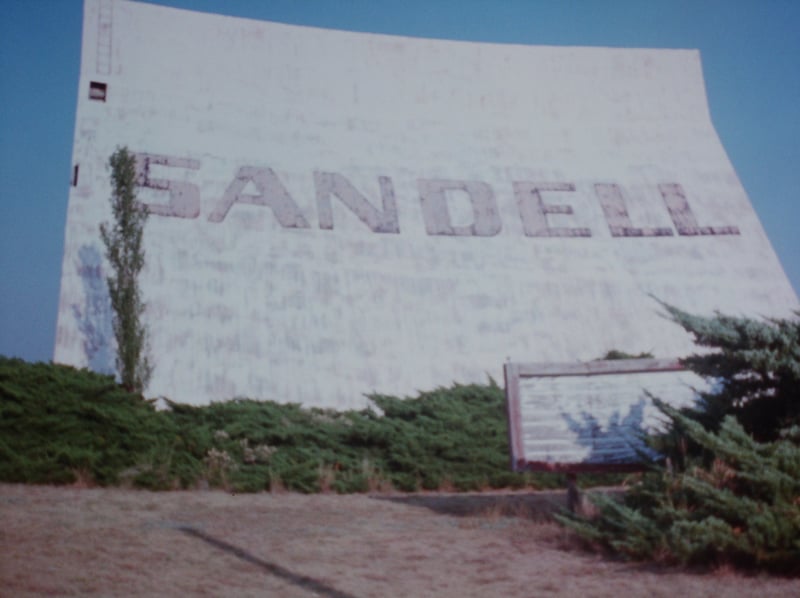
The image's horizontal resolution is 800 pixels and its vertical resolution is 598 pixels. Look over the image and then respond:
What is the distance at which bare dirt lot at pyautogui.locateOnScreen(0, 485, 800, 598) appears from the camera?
16.7 ft

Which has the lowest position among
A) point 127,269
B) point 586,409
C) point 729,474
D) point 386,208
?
point 729,474

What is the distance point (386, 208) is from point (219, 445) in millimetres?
10394

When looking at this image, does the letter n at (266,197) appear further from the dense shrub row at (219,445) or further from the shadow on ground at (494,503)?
the shadow on ground at (494,503)

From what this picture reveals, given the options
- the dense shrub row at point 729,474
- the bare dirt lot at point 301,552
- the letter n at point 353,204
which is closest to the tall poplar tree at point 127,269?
the letter n at point 353,204

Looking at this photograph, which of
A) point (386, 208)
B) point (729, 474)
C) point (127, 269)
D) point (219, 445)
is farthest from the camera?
point (386, 208)

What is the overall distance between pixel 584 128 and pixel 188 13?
11230 millimetres

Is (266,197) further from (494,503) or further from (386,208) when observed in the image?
(494,503)

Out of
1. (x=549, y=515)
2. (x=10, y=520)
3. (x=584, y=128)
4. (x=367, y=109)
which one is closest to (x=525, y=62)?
(x=584, y=128)

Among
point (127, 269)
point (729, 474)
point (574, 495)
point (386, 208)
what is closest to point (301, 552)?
point (574, 495)

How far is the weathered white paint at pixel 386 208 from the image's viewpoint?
1706 cm

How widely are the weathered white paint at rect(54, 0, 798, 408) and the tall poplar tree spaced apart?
563mm

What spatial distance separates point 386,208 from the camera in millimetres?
19859

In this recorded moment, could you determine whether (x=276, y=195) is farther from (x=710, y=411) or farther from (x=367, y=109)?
(x=710, y=411)

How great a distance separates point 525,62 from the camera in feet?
76.2
